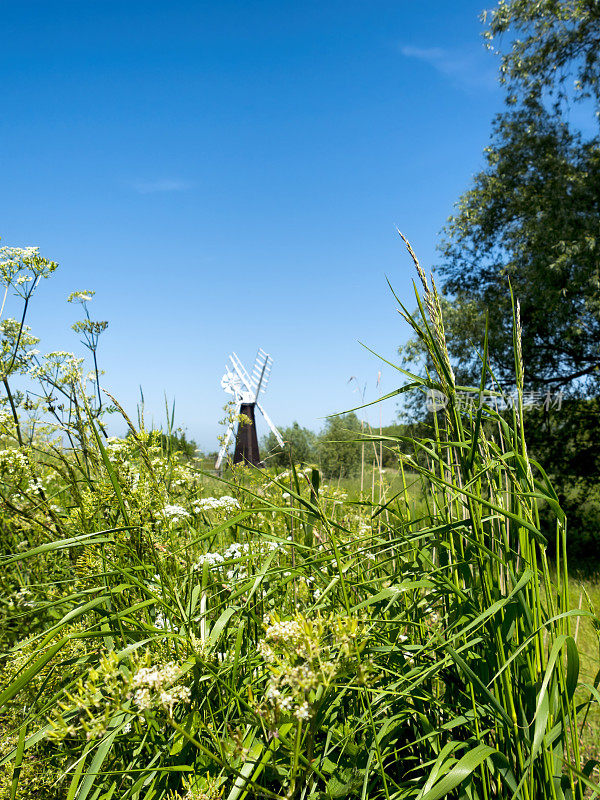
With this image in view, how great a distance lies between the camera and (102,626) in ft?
5.40

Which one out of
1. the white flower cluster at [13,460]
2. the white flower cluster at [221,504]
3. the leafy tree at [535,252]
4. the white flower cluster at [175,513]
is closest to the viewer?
the white flower cluster at [175,513]

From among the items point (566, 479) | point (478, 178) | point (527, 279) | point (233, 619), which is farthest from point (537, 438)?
point (233, 619)

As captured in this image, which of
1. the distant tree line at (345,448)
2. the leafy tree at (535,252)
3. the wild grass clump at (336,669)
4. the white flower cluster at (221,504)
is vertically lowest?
the wild grass clump at (336,669)

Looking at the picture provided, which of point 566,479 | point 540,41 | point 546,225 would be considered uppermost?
point 540,41

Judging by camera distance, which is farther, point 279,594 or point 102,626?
point 279,594

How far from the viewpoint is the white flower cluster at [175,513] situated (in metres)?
1.89

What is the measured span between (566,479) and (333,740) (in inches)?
409

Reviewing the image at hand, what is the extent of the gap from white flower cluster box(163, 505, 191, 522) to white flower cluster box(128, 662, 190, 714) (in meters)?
0.83

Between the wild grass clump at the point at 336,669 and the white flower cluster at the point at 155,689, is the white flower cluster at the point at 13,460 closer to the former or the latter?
the wild grass clump at the point at 336,669

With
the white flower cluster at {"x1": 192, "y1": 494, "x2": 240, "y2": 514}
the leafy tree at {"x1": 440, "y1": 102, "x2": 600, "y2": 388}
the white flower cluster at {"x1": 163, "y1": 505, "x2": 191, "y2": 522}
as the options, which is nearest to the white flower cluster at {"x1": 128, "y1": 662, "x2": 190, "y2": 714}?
the white flower cluster at {"x1": 163, "y1": 505, "x2": 191, "y2": 522}

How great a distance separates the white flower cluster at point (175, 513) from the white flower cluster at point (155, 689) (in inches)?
32.6

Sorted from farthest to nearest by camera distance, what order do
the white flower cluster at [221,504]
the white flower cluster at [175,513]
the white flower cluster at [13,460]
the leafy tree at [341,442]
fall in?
1. the white flower cluster at [13,460]
2. the white flower cluster at [221,504]
3. the white flower cluster at [175,513]
4. the leafy tree at [341,442]

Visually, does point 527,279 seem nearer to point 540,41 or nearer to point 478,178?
point 478,178

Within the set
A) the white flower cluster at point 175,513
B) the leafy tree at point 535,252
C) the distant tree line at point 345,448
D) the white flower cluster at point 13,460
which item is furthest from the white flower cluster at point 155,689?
the leafy tree at point 535,252
